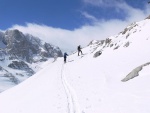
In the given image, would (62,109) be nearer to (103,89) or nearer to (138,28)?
(103,89)

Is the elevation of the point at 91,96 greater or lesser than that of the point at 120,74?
lesser

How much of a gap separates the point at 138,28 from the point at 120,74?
22.6 meters

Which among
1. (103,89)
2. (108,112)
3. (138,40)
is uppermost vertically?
(138,40)

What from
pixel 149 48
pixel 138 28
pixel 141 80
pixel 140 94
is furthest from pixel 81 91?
pixel 138 28

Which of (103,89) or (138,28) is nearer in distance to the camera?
(103,89)

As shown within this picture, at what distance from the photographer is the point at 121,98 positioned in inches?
637

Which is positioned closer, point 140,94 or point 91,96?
point 140,94

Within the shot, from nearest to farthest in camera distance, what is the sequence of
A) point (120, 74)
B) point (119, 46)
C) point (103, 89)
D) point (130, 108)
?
point (130, 108) → point (103, 89) → point (120, 74) → point (119, 46)

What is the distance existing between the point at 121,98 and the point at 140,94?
3.60ft

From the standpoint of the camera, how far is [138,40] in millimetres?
40094

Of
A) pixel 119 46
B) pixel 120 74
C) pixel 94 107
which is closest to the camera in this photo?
pixel 94 107

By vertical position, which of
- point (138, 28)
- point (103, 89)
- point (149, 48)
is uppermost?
point (138, 28)

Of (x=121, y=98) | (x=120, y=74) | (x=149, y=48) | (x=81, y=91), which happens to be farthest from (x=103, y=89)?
(x=149, y=48)

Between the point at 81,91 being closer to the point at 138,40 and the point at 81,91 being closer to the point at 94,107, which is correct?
the point at 94,107
